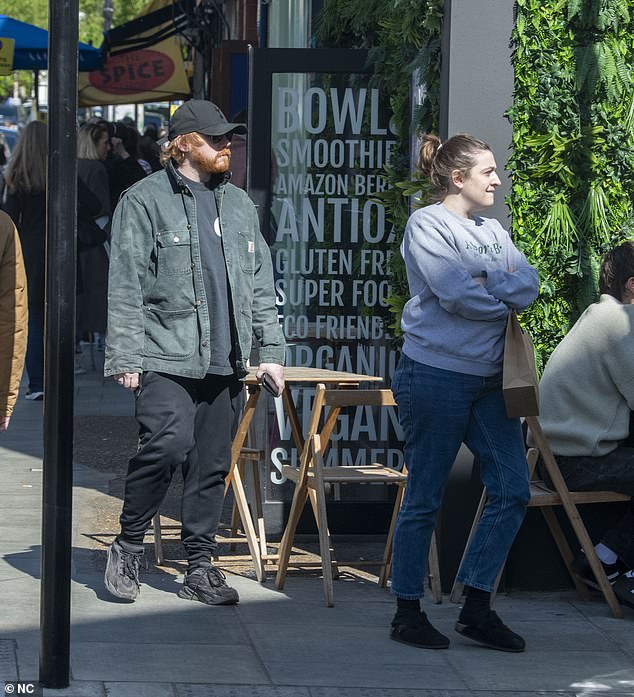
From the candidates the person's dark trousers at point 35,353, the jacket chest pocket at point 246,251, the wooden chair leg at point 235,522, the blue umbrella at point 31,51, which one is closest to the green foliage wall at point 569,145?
the jacket chest pocket at point 246,251

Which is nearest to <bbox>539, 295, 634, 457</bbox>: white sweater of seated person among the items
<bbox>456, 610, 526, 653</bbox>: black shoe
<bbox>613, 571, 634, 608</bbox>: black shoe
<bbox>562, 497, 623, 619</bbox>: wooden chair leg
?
<bbox>562, 497, 623, 619</bbox>: wooden chair leg

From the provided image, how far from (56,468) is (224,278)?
1.52 meters

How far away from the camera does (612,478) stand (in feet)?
18.8

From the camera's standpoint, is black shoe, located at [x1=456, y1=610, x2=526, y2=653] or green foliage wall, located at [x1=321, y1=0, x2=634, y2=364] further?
green foliage wall, located at [x1=321, y1=0, x2=634, y2=364]

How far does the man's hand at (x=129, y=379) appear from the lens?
5.41m

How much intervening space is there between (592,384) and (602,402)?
8cm

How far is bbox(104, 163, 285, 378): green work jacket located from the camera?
17.8 ft

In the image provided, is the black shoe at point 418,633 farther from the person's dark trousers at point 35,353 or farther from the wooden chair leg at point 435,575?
the person's dark trousers at point 35,353

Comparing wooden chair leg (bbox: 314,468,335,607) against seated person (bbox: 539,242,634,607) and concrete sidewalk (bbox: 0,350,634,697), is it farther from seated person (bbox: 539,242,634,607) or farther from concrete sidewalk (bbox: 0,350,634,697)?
seated person (bbox: 539,242,634,607)

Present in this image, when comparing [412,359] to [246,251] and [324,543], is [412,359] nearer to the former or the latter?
[246,251]

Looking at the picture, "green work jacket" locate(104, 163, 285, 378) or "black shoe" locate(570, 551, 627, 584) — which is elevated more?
"green work jacket" locate(104, 163, 285, 378)

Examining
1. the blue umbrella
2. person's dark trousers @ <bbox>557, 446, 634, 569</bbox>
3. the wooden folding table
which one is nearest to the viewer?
person's dark trousers @ <bbox>557, 446, 634, 569</bbox>

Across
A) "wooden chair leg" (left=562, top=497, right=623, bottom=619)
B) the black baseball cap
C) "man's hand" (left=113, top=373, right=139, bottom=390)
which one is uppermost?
the black baseball cap

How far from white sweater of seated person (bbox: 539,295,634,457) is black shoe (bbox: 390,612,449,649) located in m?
1.07
